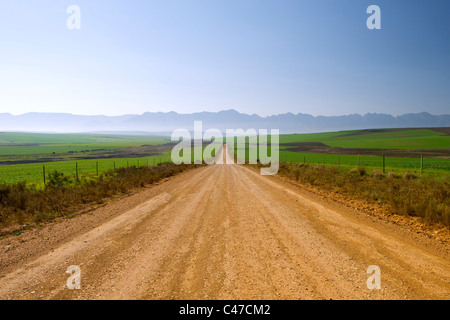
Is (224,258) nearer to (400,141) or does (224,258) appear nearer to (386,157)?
(386,157)

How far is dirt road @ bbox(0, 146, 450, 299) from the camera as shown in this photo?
12.3ft

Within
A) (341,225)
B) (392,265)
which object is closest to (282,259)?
(392,265)

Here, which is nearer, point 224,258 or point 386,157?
point 224,258

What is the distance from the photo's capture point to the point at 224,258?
4914 millimetres

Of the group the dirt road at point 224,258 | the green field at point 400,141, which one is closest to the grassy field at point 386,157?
the green field at point 400,141

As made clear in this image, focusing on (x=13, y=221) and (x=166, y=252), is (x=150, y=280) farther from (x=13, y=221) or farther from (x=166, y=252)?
(x=13, y=221)

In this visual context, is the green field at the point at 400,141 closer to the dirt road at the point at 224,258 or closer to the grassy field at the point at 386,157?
the grassy field at the point at 386,157

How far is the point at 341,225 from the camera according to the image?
7.12 metres

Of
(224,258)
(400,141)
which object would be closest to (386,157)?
(224,258)

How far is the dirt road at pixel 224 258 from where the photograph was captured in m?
3.73

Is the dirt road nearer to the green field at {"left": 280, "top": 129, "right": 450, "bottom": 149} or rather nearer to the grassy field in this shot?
the grassy field

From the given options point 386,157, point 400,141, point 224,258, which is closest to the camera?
point 224,258

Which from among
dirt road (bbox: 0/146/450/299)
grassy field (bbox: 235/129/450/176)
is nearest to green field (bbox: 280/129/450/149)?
grassy field (bbox: 235/129/450/176)

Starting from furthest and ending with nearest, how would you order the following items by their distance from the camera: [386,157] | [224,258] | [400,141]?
[400,141] < [386,157] < [224,258]
